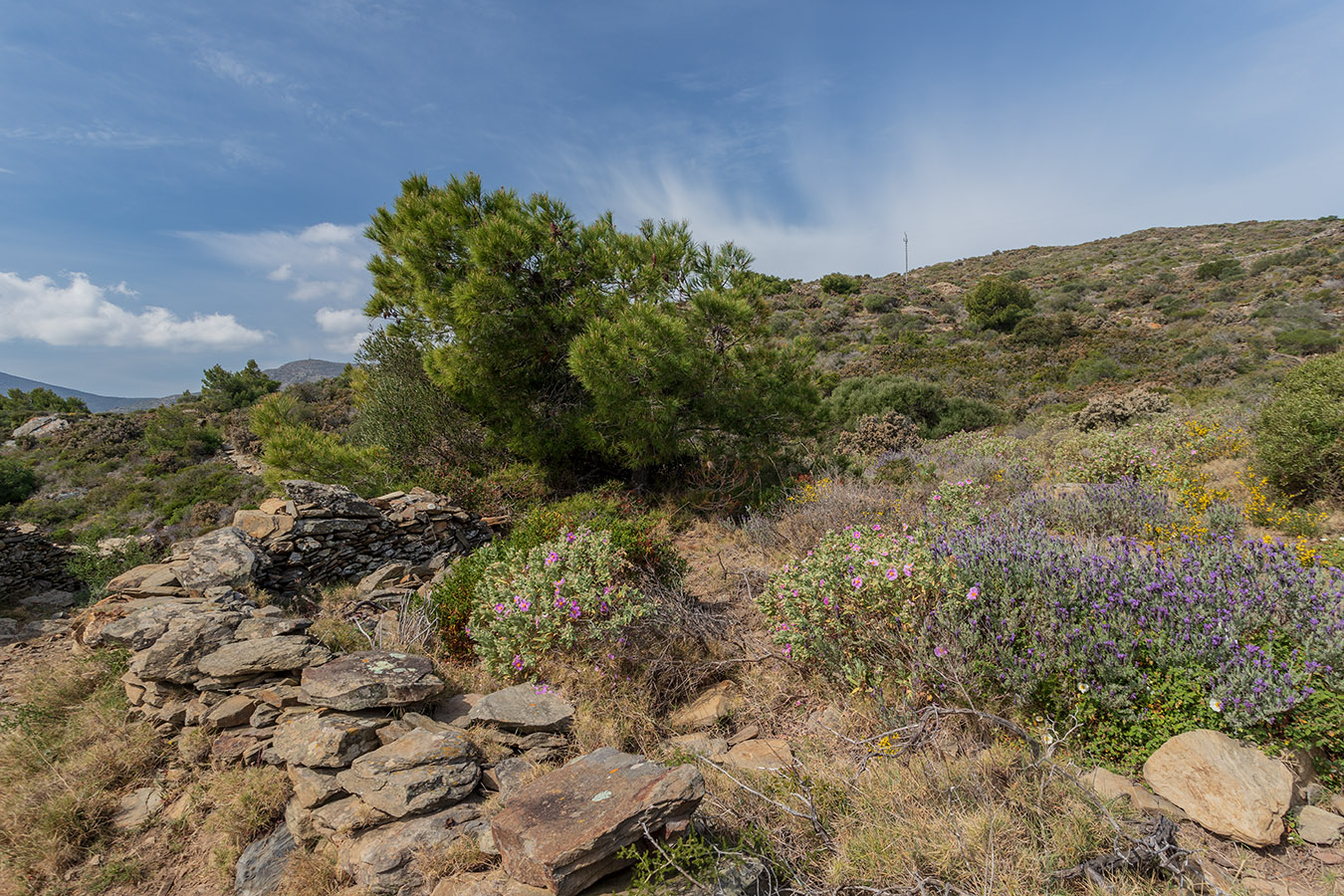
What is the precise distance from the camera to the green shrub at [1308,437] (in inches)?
208

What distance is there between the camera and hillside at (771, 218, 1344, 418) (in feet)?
53.2

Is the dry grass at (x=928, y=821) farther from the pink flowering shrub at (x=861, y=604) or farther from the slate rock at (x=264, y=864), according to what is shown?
the slate rock at (x=264, y=864)

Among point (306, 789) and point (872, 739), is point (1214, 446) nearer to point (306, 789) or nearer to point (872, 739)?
point (872, 739)

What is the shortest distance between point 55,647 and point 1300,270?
3906 centimetres

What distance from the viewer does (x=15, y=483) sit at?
56.1ft

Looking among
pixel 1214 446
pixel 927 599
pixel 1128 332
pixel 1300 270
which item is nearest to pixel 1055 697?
pixel 927 599

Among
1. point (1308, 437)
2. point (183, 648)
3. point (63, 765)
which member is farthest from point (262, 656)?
point (1308, 437)

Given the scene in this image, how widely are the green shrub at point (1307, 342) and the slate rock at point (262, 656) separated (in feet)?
77.6

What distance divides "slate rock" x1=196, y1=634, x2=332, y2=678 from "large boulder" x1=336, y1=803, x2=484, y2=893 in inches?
60.2

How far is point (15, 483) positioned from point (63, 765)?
21878mm

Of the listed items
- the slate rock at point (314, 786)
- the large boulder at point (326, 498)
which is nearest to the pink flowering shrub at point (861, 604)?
the slate rock at point (314, 786)

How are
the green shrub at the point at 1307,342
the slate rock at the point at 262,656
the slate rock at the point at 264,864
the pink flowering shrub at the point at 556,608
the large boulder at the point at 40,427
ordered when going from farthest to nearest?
1. the large boulder at the point at 40,427
2. the green shrub at the point at 1307,342
3. the pink flowering shrub at the point at 556,608
4. the slate rock at the point at 262,656
5. the slate rock at the point at 264,864

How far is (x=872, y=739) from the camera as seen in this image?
9.19 feet

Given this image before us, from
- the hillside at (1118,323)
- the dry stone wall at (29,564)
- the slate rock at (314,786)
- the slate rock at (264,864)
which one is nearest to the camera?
the slate rock at (264,864)
